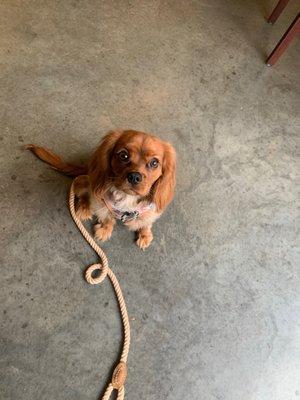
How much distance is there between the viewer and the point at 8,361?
6.43ft

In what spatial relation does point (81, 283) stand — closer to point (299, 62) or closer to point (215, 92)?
point (215, 92)

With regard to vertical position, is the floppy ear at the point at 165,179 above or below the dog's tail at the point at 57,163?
above

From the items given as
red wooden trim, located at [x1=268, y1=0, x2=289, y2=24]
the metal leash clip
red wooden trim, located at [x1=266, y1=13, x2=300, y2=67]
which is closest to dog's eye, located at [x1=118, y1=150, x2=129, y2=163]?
the metal leash clip

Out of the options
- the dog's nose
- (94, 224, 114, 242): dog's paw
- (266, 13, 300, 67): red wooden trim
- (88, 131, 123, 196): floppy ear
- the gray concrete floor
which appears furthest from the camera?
(266, 13, 300, 67): red wooden trim

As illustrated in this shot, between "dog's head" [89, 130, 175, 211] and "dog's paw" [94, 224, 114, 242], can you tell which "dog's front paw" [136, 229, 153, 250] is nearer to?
"dog's paw" [94, 224, 114, 242]

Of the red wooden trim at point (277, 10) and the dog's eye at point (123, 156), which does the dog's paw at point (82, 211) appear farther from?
the red wooden trim at point (277, 10)

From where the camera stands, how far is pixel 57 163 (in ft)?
7.73

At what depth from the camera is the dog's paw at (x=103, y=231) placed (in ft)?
7.52

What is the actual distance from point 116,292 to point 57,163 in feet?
2.68

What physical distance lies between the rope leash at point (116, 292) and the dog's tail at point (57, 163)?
0.38 ft

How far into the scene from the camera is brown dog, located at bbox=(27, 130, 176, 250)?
1.85m

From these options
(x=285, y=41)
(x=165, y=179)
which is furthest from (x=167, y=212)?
(x=285, y=41)

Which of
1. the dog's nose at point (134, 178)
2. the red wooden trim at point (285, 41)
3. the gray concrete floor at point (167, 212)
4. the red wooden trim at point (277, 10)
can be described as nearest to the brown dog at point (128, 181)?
the dog's nose at point (134, 178)

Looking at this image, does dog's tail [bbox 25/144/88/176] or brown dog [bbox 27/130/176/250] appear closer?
brown dog [bbox 27/130/176/250]
